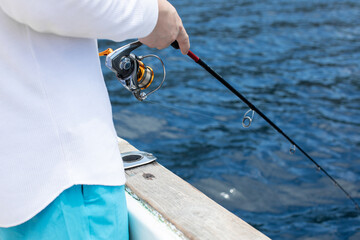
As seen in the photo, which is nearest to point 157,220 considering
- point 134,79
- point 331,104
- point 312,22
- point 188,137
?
point 134,79

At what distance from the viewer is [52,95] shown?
2.79 ft

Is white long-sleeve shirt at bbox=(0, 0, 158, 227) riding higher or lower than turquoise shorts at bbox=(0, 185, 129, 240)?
higher

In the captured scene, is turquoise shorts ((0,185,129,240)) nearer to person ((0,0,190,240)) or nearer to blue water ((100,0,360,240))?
person ((0,0,190,240))

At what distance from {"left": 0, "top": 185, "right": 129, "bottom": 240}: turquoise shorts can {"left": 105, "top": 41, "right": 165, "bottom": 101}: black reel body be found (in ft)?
1.39

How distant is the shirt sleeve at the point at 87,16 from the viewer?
76 centimetres

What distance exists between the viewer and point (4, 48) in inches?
32.1

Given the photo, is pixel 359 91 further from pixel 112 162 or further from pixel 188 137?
pixel 112 162

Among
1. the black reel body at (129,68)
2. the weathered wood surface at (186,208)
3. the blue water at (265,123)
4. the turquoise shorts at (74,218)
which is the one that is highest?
the black reel body at (129,68)

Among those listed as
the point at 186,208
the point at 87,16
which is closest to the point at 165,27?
the point at 87,16

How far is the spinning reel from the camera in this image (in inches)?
49.7

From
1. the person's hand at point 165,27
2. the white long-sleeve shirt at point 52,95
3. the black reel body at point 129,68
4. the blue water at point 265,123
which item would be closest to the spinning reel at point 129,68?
the black reel body at point 129,68

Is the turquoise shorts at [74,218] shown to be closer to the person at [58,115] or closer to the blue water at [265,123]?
the person at [58,115]

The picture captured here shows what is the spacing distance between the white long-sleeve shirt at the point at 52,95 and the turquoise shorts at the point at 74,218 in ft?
0.09

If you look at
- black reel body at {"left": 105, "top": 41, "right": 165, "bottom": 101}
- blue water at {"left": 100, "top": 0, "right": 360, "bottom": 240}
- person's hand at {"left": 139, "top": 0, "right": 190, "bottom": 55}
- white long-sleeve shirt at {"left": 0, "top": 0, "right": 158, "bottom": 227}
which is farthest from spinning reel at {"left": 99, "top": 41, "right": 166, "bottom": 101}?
blue water at {"left": 100, "top": 0, "right": 360, "bottom": 240}
